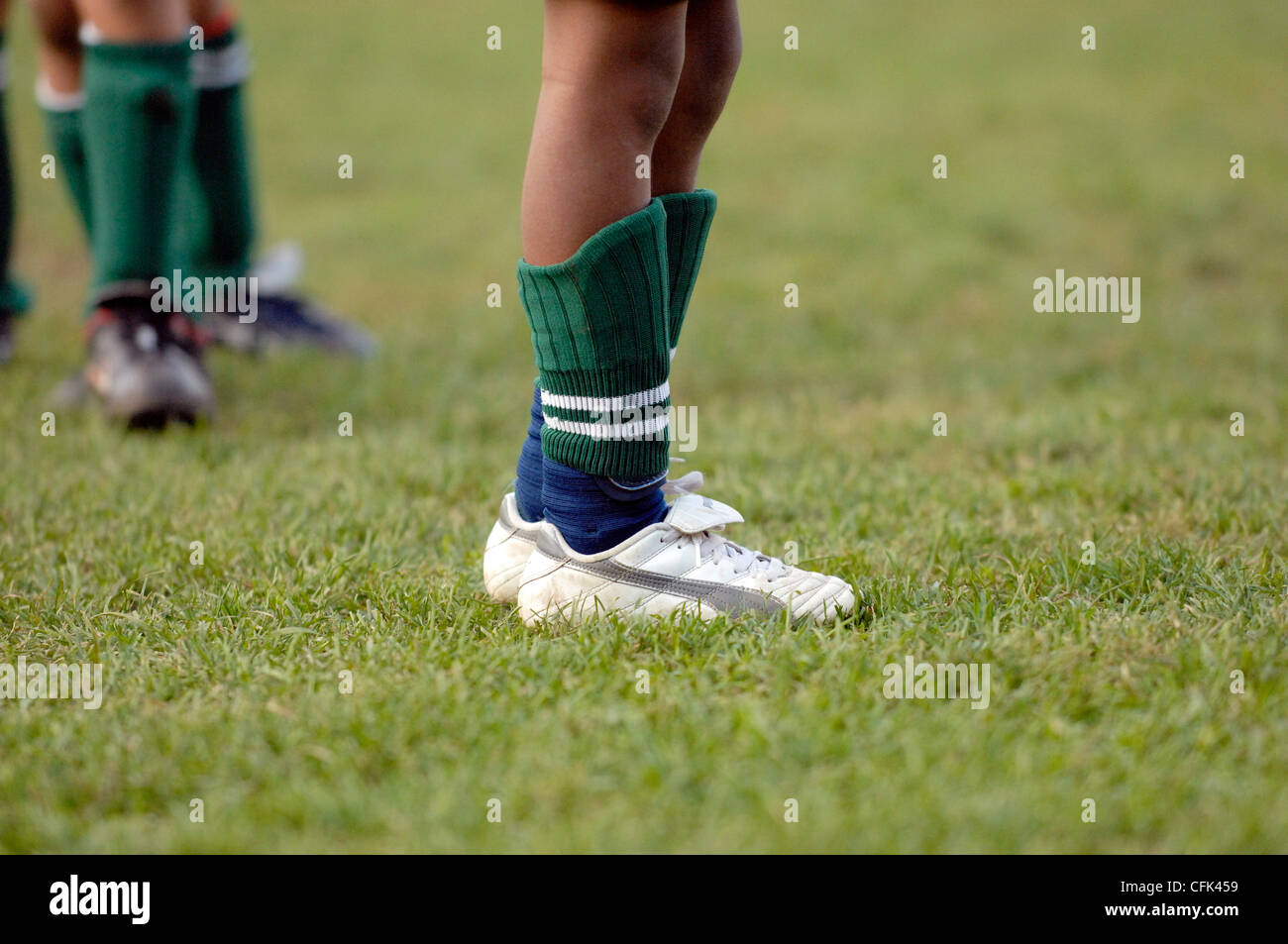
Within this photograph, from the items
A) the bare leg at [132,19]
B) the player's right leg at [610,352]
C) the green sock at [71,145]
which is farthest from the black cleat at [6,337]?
the player's right leg at [610,352]

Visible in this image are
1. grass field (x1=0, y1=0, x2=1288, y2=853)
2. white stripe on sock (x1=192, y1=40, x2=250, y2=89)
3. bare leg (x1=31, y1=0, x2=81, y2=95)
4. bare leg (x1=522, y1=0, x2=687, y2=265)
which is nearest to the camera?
grass field (x1=0, y1=0, x2=1288, y2=853)

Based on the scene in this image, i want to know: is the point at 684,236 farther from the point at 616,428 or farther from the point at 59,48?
the point at 59,48

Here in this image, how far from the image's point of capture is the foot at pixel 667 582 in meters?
1.85

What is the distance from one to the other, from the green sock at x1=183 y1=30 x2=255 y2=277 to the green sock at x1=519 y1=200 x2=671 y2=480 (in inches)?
99.1

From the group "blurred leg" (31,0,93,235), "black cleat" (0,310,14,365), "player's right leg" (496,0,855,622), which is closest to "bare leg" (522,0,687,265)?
"player's right leg" (496,0,855,622)

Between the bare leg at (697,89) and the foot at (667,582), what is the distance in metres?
0.56

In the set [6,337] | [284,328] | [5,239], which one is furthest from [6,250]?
[284,328]

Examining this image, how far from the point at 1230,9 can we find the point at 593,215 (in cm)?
1140

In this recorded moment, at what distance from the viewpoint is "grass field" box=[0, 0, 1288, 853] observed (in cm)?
135

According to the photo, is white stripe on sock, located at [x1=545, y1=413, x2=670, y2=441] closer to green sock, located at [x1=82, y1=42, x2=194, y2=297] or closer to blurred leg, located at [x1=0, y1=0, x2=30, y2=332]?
green sock, located at [x1=82, y1=42, x2=194, y2=297]

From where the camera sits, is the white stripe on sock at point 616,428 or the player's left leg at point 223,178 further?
the player's left leg at point 223,178

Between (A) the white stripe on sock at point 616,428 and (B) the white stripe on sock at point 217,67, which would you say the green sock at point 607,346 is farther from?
(B) the white stripe on sock at point 217,67

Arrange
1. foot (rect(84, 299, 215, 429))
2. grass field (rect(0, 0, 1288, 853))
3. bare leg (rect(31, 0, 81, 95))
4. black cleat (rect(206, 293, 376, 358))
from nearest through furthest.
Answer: grass field (rect(0, 0, 1288, 853))
foot (rect(84, 299, 215, 429))
bare leg (rect(31, 0, 81, 95))
black cleat (rect(206, 293, 376, 358))
